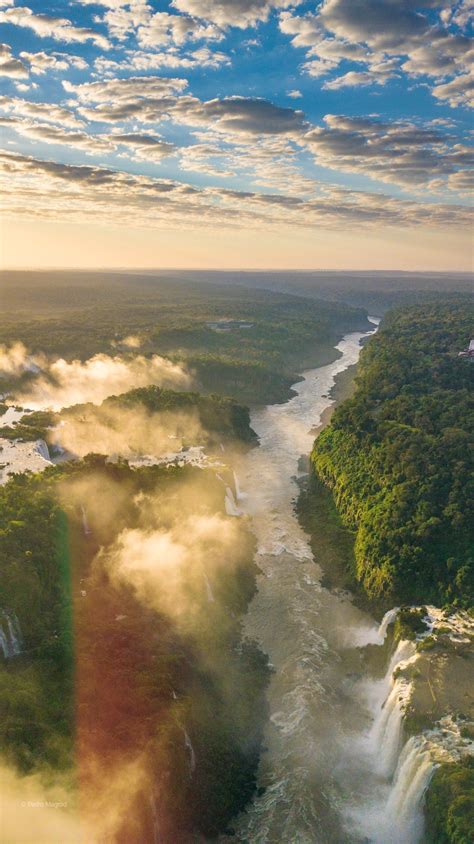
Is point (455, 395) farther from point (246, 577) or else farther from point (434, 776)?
point (434, 776)

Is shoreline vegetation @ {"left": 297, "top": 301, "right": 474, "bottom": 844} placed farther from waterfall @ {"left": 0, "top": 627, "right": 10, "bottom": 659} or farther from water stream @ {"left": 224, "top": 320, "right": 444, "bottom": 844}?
waterfall @ {"left": 0, "top": 627, "right": 10, "bottom": 659}

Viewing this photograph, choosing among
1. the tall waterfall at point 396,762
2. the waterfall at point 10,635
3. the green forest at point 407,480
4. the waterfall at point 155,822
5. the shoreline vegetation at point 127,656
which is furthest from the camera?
the green forest at point 407,480

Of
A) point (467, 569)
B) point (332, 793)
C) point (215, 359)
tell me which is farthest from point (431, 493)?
point (215, 359)

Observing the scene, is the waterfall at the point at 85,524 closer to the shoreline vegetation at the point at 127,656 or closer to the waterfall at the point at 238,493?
the shoreline vegetation at the point at 127,656

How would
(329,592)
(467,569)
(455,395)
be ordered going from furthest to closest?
(455,395) < (329,592) < (467,569)

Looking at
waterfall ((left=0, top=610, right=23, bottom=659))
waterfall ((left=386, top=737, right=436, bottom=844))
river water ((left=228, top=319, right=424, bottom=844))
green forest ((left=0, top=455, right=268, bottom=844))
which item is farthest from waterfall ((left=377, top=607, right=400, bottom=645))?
waterfall ((left=0, top=610, right=23, bottom=659))

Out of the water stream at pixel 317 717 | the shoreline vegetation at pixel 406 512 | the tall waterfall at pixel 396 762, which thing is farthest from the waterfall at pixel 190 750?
the shoreline vegetation at pixel 406 512
